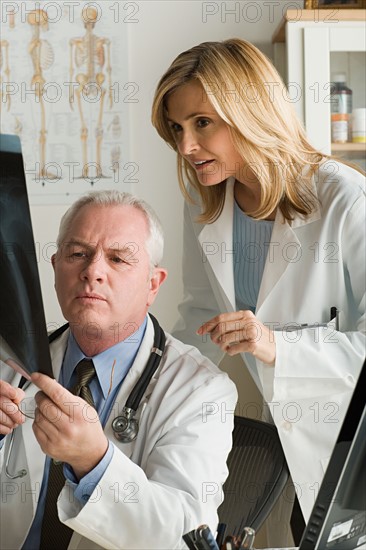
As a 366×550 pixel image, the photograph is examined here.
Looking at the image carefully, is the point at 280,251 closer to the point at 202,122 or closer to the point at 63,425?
the point at 202,122

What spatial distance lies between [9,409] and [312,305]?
2.45 ft

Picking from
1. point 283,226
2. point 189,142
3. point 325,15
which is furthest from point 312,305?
point 325,15

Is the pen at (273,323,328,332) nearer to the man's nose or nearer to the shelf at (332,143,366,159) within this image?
the man's nose

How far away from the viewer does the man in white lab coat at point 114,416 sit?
46.0 inches

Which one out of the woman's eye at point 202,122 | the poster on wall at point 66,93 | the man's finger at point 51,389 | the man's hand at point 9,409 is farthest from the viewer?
the poster on wall at point 66,93

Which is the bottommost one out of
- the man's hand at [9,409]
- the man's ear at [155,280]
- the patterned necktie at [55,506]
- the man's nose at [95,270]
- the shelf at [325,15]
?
the patterned necktie at [55,506]

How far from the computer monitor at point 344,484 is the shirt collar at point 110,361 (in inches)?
26.1

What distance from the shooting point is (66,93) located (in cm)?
265

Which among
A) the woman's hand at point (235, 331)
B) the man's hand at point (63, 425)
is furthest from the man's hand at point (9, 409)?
the woman's hand at point (235, 331)

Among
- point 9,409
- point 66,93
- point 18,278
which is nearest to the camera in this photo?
point 18,278

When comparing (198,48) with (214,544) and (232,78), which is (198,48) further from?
(214,544)

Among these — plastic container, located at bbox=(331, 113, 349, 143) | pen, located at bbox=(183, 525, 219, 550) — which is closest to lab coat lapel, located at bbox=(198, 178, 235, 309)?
plastic container, located at bbox=(331, 113, 349, 143)

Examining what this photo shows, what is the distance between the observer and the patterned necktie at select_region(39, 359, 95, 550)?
1.46 meters

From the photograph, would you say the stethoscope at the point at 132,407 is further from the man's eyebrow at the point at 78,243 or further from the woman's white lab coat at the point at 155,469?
the man's eyebrow at the point at 78,243
